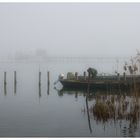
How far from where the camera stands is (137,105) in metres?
13.3

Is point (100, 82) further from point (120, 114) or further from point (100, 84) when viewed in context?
point (120, 114)

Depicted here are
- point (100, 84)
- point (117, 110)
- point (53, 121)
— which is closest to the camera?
point (117, 110)

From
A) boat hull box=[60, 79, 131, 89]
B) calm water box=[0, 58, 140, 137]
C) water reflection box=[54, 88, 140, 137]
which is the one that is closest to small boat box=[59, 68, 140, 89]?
boat hull box=[60, 79, 131, 89]

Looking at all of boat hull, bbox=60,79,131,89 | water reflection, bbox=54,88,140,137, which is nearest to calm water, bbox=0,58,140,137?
water reflection, bbox=54,88,140,137

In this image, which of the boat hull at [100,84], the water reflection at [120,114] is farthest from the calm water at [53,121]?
the boat hull at [100,84]

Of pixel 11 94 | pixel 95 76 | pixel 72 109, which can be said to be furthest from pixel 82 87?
pixel 72 109

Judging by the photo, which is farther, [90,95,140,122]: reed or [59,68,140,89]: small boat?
[59,68,140,89]: small boat

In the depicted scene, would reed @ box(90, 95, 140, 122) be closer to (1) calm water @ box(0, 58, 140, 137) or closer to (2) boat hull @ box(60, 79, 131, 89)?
(1) calm water @ box(0, 58, 140, 137)

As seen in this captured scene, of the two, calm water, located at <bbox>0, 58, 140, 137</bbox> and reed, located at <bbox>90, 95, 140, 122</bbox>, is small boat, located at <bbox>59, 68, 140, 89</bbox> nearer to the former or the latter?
calm water, located at <bbox>0, 58, 140, 137</bbox>

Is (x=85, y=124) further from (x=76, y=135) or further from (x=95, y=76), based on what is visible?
(x=95, y=76)

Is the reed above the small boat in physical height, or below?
above

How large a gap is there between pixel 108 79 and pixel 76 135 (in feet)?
51.9

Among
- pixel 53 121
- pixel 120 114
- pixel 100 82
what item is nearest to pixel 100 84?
pixel 100 82

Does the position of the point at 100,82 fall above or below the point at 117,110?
below
